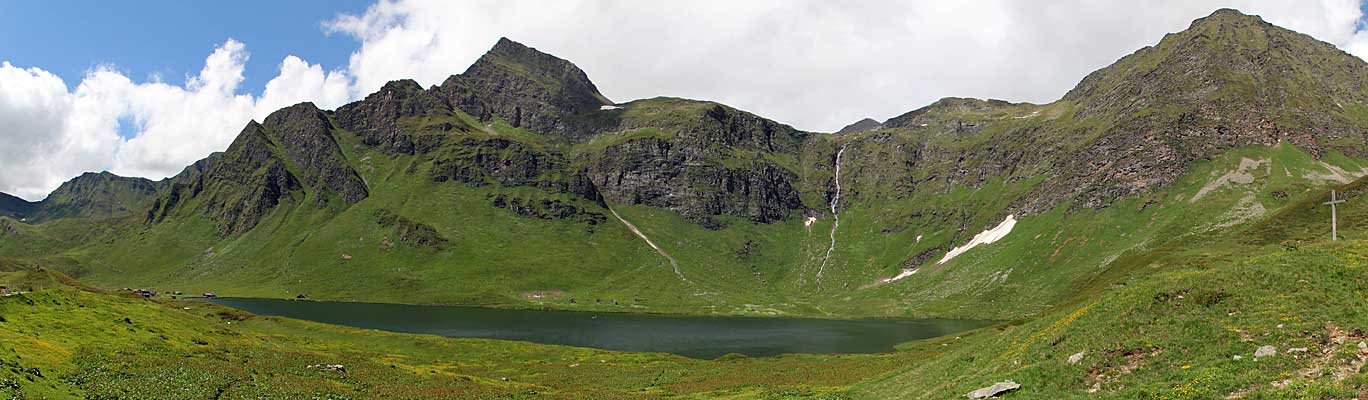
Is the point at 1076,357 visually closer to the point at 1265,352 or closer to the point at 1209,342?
the point at 1209,342

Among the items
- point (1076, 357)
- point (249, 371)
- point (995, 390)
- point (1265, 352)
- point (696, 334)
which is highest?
point (1265, 352)

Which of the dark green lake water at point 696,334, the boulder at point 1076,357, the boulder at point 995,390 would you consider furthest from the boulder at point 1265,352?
the dark green lake water at point 696,334

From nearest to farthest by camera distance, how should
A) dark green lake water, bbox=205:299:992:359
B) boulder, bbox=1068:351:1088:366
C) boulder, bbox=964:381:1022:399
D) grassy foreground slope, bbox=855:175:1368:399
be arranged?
grassy foreground slope, bbox=855:175:1368:399 < boulder, bbox=964:381:1022:399 < boulder, bbox=1068:351:1088:366 < dark green lake water, bbox=205:299:992:359

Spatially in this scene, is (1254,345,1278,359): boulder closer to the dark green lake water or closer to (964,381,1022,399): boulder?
(964,381,1022,399): boulder

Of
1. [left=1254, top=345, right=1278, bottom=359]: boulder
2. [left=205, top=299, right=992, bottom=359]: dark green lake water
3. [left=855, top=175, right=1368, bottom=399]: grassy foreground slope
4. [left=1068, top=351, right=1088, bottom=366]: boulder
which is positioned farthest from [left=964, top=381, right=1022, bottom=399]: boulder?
[left=205, top=299, right=992, bottom=359]: dark green lake water

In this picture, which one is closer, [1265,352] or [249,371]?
[1265,352]

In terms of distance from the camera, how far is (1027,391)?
102ft

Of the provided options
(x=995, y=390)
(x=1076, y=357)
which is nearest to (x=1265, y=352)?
(x=1076, y=357)

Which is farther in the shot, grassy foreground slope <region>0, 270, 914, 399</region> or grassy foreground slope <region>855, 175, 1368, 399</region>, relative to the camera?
grassy foreground slope <region>0, 270, 914, 399</region>

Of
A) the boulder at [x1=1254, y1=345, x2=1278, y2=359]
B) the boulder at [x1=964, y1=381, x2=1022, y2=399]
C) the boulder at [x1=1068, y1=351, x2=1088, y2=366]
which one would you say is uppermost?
the boulder at [x1=1254, y1=345, x2=1278, y2=359]

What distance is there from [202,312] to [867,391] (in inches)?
5890

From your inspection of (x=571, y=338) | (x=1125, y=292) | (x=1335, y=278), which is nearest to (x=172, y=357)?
(x=1125, y=292)

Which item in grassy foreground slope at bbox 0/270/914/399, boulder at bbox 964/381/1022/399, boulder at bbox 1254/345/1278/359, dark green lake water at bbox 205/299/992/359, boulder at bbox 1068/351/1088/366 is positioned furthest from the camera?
dark green lake water at bbox 205/299/992/359

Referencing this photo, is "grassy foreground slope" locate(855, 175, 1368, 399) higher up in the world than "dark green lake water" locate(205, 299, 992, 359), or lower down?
higher up
